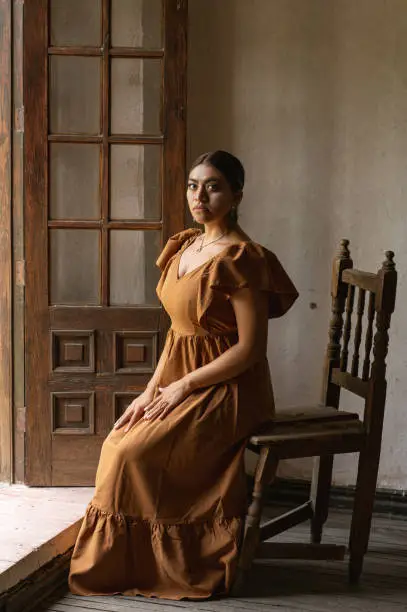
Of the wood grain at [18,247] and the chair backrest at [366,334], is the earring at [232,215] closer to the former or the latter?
the chair backrest at [366,334]

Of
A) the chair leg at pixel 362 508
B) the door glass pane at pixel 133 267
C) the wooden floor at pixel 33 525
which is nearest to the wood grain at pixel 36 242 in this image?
the wooden floor at pixel 33 525

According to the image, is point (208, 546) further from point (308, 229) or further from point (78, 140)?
point (78, 140)

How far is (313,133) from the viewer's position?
10.8 ft

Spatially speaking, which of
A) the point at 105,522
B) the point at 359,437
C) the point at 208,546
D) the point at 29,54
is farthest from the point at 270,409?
the point at 29,54

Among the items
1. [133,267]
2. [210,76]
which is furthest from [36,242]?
[210,76]

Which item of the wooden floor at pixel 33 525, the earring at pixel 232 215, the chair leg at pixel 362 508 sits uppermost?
the earring at pixel 232 215

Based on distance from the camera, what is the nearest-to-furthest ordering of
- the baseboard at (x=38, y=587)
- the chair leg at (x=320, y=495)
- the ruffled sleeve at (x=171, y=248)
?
the baseboard at (x=38, y=587) → the ruffled sleeve at (x=171, y=248) → the chair leg at (x=320, y=495)

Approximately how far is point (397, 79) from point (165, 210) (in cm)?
107

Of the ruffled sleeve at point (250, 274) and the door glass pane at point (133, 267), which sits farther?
the door glass pane at point (133, 267)

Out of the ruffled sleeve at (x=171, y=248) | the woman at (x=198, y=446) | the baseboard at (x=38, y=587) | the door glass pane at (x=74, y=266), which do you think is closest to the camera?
the baseboard at (x=38, y=587)

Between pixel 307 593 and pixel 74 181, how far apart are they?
5.91ft

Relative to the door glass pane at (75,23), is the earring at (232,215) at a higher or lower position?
lower

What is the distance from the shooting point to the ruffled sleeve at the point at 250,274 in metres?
2.54

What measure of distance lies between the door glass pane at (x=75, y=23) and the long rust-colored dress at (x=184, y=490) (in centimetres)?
118
